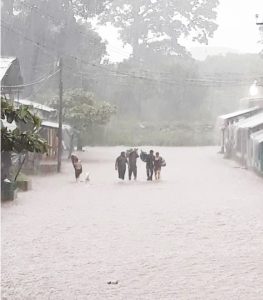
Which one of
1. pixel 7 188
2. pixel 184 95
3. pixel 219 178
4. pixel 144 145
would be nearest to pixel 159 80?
pixel 184 95

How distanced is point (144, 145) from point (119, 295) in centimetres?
4339

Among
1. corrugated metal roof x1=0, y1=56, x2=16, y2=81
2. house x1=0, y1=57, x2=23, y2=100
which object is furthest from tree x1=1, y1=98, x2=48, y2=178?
corrugated metal roof x1=0, y1=56, x2=16, y2=81

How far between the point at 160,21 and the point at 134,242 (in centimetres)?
5488

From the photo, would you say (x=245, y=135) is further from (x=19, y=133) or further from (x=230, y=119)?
(x=19, y=133)

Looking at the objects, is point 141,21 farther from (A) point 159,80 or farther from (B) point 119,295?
(B) point 119,295

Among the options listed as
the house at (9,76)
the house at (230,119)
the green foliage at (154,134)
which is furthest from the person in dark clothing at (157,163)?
the green foliage at (154,134)

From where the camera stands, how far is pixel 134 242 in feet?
35.6

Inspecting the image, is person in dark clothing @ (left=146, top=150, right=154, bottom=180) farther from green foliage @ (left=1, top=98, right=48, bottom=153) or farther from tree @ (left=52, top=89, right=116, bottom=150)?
green foliage @ (left=1, top=98, right=48, bottom=153)

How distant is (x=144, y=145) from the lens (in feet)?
166

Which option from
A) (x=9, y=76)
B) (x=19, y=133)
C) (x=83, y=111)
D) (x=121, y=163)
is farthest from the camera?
(x=83, y=111)

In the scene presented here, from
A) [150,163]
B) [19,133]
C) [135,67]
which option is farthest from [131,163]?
[135,67]

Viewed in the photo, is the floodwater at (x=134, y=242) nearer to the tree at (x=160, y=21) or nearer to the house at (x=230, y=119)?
the house at (x=230, y=119)

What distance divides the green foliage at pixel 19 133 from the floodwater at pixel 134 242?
2.73 metres

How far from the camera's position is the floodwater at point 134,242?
776cm
